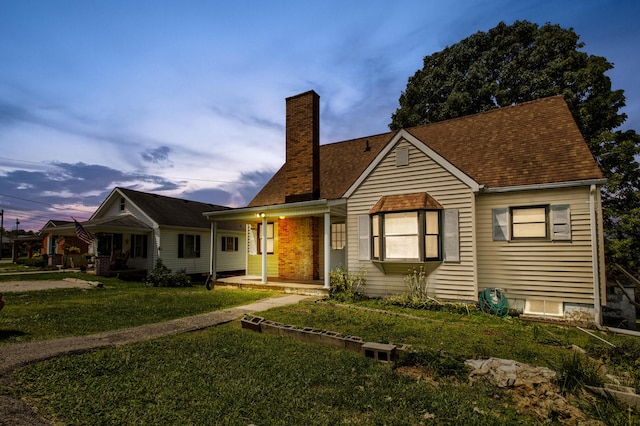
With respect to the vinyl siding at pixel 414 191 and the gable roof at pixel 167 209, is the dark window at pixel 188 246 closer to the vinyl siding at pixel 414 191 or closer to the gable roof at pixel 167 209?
the gable roof at pixel 167 209

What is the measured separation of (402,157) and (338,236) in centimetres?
468

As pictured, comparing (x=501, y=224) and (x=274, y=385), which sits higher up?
(x=501, y=224)

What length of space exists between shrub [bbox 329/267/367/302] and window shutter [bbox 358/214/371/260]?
56 centimetres

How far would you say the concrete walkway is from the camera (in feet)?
16.8

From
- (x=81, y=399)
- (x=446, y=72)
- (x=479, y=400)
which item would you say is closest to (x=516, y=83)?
(x=446, y=72)

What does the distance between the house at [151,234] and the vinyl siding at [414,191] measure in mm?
12469

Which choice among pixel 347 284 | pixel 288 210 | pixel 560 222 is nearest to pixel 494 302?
pixel 560 222

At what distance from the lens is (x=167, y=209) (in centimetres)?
2167

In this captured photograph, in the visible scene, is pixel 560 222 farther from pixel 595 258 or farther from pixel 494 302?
pixel 494 302

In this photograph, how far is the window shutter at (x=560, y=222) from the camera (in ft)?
29.9

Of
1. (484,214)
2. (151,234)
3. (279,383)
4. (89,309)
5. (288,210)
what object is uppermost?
(288,210)

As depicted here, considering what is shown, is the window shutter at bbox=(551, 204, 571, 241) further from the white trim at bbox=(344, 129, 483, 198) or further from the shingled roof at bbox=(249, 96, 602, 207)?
the white trim at bbox=(344, 129, 483, 198)

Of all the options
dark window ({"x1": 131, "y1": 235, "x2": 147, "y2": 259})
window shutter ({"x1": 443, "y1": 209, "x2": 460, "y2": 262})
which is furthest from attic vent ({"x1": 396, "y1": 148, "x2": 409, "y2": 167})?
dark window ({"x1": 131, "y1": 235, "x2": 147, "y2": 259})

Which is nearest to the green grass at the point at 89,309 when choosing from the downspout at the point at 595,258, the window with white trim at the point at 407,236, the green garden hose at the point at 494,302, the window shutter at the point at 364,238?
the window shutter at the point at 364,238
